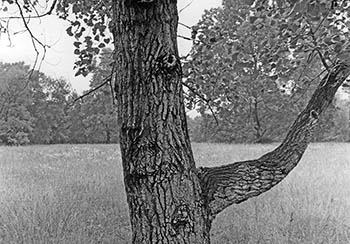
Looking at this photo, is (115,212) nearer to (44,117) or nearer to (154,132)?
(154,132)

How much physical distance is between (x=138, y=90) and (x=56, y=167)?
5846mm

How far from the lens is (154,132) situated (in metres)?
1.47

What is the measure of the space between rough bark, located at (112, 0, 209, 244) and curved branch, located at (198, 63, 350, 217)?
0.20 m

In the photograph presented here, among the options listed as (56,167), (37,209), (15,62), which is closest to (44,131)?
(15,62)

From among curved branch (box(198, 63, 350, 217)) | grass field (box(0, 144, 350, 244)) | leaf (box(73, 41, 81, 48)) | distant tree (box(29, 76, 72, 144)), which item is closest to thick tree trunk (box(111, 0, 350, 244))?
curved branch (box(198, 63, 350, 217))

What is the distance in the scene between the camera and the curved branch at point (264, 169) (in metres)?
1.69

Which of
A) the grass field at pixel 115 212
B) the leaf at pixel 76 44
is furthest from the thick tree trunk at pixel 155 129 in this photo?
the grass field at pixel 115 212

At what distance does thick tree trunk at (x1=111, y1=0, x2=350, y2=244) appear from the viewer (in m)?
1.46

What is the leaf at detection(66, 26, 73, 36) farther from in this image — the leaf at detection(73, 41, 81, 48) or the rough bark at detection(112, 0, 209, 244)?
the rough bark at detection(112, 0, 209, 244)

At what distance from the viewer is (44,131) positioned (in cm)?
1869

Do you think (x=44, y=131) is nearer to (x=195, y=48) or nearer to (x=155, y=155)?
(x=195, y=48)

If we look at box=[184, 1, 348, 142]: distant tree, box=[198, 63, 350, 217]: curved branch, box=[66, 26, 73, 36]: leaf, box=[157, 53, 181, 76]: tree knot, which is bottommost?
box=[198, 63, 350, 217]: curved branch

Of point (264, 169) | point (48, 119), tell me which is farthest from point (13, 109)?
point (264, 169)

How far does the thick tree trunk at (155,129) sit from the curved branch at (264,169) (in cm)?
14
